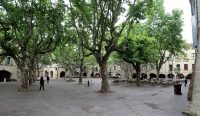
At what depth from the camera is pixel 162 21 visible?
158 feet

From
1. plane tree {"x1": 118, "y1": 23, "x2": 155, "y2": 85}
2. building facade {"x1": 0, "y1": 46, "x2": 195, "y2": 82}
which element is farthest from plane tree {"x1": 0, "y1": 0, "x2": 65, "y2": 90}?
building facade {"x1": 0, "y1": 46, "x2": 195, "y2": 82}

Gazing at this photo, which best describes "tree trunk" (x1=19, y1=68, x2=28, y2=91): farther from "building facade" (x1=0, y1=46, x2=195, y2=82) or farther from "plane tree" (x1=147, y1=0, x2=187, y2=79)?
"plane tree" (x1=147, y1=0, x2=187, y2=79)

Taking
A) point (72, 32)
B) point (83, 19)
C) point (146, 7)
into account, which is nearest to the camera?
point (146, 7)

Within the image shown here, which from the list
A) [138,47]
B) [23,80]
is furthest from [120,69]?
[23,80]

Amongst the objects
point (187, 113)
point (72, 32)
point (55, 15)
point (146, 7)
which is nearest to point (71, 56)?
point (72, 32)

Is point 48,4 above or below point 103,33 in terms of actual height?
above

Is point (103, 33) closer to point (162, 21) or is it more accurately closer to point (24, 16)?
point (24, 16)

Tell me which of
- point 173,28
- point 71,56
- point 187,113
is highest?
point 173,28

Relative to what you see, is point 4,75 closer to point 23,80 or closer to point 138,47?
point 138,47

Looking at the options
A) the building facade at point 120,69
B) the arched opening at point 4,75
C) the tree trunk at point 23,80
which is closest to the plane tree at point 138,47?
the building facade at point 120,69

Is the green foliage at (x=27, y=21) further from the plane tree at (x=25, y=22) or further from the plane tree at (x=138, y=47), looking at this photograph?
the plane tree at (x=138, y=47)

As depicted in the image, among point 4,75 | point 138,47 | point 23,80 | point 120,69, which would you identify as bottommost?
point 23,80

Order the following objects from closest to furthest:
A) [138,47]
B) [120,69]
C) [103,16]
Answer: [103,16]
[138,47]
[120,69]

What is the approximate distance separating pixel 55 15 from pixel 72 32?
4510 millimetres
